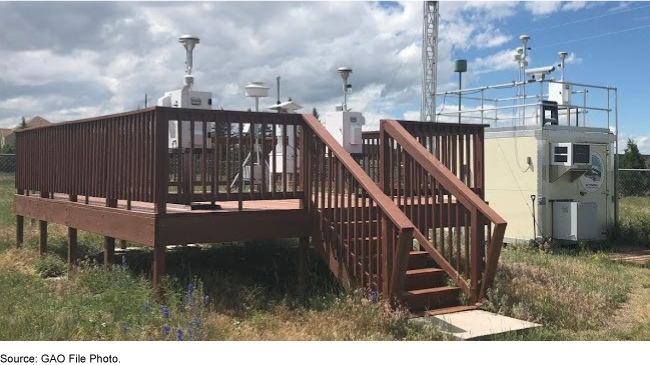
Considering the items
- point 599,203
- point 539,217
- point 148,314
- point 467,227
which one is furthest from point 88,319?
point 599,203

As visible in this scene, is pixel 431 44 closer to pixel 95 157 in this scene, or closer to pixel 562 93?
pixel 562 93

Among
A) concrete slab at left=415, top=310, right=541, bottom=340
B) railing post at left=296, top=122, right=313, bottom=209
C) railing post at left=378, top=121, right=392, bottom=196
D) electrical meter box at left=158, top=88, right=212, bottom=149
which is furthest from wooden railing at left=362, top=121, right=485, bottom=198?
electrical meter box at left=158, top=88, right=212, bottom=149

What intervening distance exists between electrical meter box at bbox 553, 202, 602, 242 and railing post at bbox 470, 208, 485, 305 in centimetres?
577

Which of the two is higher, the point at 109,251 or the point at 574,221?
the point at 574,221

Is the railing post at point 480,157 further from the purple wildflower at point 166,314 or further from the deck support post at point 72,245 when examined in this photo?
the deck support post at point 72,245

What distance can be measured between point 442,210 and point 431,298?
1207 mm

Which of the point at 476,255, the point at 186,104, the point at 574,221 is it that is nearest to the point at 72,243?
the point at 186,104

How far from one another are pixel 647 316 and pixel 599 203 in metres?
6.53

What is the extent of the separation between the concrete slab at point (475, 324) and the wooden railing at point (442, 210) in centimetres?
51

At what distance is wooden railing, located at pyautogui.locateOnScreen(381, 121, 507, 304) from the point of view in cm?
672

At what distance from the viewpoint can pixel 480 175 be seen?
836cm

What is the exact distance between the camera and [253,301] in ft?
21.5

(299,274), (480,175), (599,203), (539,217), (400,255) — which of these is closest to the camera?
(400,255)

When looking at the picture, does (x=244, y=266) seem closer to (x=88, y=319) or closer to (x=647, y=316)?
(x=88, y=319)
